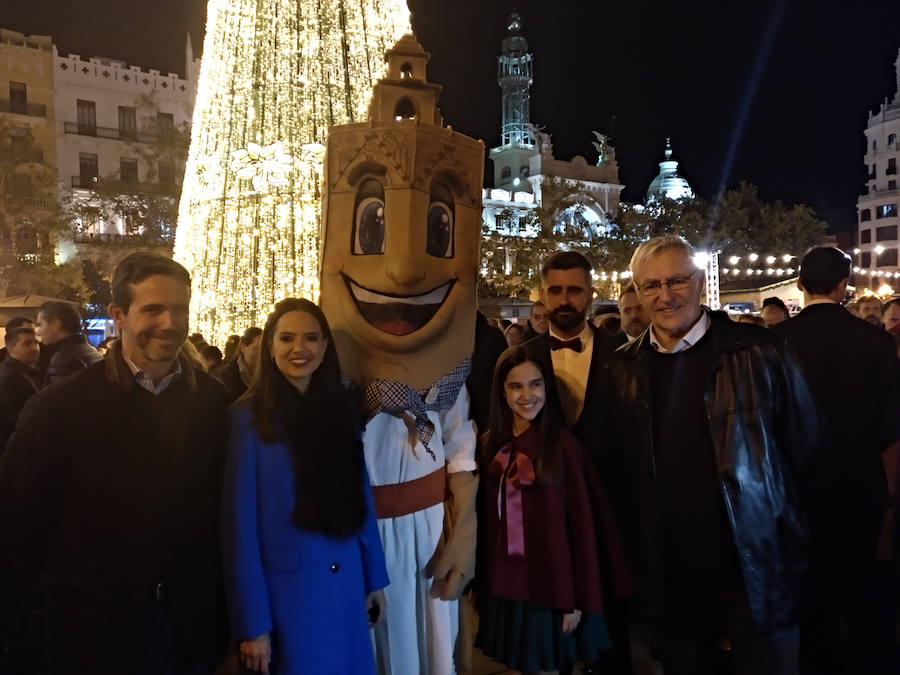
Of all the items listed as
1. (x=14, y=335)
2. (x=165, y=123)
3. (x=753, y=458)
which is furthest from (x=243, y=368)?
(x=165, y=123)

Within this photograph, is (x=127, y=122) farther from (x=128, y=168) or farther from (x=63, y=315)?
(x=63, y=315)

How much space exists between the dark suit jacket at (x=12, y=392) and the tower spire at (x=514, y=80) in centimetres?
5627

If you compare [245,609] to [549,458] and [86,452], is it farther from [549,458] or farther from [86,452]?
[549,458]

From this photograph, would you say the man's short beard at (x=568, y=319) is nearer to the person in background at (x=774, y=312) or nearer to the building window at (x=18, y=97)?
the person in background at (x=774, y=312)

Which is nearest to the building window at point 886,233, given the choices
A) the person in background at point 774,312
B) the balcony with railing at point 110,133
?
the balcony with railing at point 110,133

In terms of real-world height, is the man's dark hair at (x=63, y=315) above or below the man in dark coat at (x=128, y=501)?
above

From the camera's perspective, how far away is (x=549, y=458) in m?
2.86

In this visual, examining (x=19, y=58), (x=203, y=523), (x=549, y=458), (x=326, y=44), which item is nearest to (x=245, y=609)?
(x=203, y=523)

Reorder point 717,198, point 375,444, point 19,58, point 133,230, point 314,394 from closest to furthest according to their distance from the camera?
point 314,394 < point 375,444 < point 133,230 < point 19,58 < point 717,198

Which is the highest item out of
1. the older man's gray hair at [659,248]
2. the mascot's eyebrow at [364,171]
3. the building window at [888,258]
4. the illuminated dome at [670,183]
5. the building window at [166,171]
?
the illuminated dome at [670,183]

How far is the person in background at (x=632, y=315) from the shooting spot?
4.89 metres

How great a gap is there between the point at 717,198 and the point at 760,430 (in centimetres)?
3220

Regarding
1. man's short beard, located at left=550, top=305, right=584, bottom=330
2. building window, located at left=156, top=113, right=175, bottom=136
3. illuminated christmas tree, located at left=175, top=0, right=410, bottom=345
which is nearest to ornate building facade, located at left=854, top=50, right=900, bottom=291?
building window, located at left=156, top=113, right=175, bottom=136

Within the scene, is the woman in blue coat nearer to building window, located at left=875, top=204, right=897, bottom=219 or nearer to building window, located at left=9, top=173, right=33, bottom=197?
building window, located at left=9, top=173, right=33, bottom=197
